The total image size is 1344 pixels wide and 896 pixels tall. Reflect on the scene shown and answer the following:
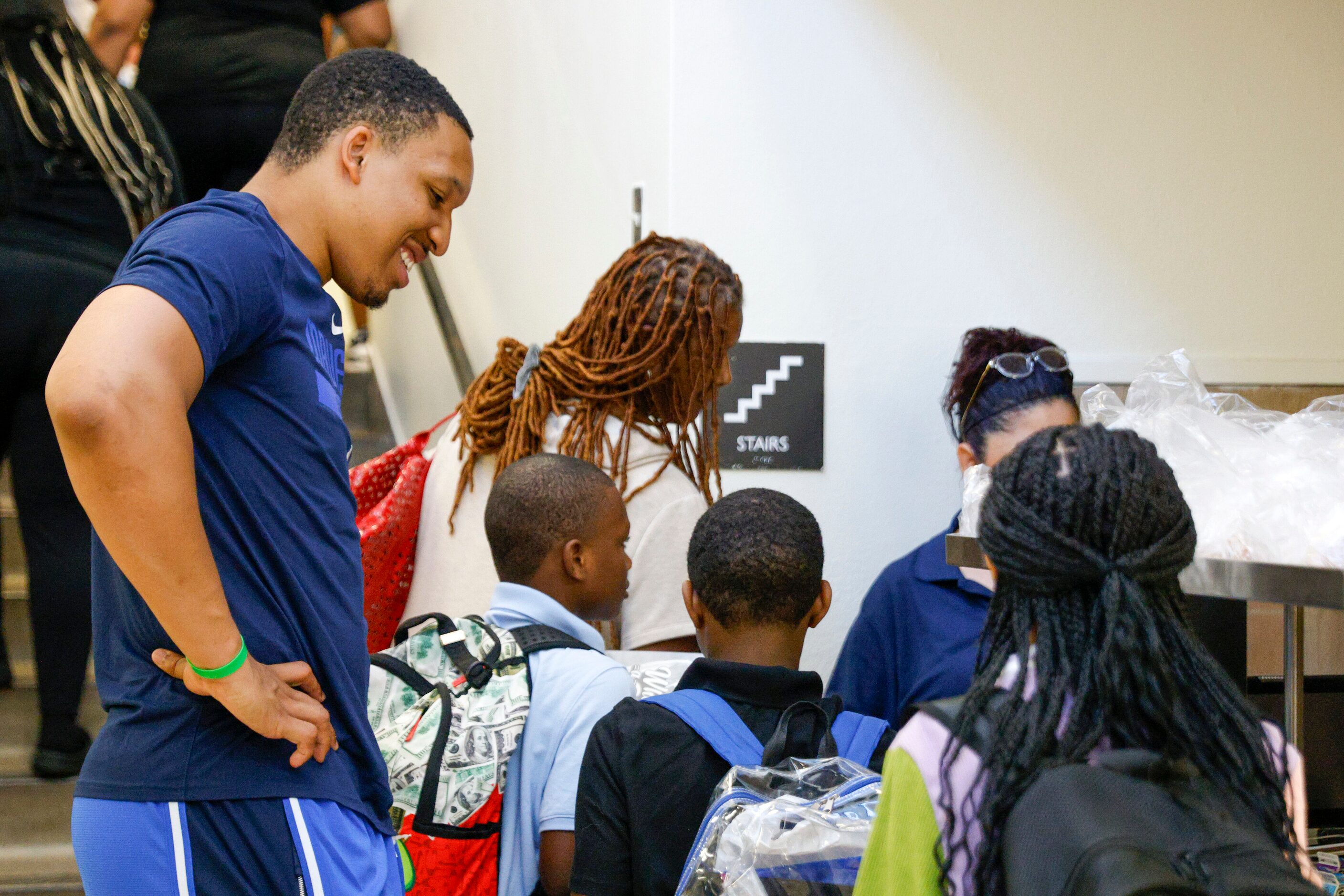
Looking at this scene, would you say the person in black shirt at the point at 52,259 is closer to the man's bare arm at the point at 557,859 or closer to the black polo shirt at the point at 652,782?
the man's bare arm at the point at 557,859

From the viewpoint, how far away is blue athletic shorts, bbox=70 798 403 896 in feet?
3.95

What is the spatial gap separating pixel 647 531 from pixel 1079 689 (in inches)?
47.3

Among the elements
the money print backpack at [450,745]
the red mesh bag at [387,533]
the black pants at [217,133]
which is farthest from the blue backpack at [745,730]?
the black pants at [217,133]

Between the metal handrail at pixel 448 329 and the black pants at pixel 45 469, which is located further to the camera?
the metal handrail at pixel 448 329

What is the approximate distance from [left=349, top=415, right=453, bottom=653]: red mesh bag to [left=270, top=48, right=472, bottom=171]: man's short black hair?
0.93 metres

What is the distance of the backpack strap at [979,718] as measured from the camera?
1.05 metres

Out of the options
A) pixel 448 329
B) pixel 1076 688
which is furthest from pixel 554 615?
pixel 448 329

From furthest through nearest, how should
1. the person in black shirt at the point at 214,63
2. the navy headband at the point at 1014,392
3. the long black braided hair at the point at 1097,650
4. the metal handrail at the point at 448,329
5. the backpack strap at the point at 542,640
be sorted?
the metal handrail at the point at 448,329 → the person in black shirt at the point at 214,63 → the navy headband at the point at 1014,392 → the backpack strap at the point at 542,640 → the long black braided hair at the point at 1097,650

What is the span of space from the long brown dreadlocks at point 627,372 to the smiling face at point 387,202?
2.55ft

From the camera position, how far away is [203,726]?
123 centimetres

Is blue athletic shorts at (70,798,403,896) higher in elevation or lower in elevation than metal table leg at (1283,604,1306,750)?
lower

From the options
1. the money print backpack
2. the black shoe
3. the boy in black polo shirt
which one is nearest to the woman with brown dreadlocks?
the boy in black polo shirt

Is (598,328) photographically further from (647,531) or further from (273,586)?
(273,586)

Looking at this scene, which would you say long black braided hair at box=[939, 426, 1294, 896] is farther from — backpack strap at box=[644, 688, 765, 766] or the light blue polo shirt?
the light blue polo shirt
